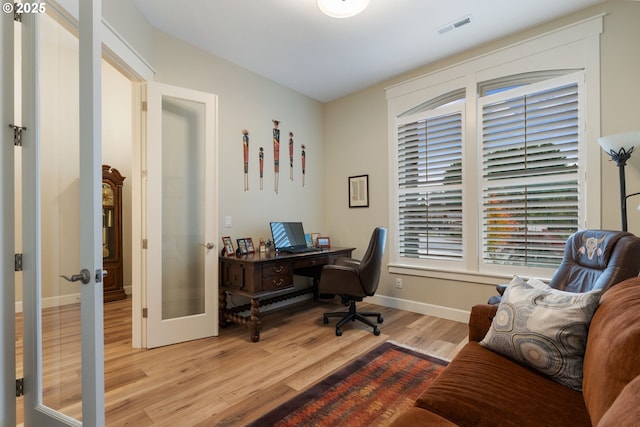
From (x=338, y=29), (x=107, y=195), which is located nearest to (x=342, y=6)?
(x=338, y=29)

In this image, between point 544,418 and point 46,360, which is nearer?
point 544,418

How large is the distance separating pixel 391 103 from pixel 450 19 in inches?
47.1

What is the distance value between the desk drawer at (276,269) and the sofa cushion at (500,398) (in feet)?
6.08

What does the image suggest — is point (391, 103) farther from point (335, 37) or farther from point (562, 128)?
point (562, 128)

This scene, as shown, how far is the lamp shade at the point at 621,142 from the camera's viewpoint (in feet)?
6.71

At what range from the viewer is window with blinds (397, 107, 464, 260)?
3301 millimetres

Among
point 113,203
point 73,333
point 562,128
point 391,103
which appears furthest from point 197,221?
point 562,128

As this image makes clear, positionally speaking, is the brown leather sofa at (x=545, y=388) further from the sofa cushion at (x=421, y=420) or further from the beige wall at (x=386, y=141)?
the beige wall at (x=386, y=141)

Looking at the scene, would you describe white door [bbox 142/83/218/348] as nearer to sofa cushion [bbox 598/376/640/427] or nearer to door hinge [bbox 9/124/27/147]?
door hinge [bbox 9/124/27/147]

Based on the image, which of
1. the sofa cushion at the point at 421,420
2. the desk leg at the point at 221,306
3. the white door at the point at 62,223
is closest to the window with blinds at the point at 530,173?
the sofa cushion at the point at 421,420

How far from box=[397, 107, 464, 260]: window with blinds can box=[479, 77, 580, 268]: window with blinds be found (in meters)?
0.27

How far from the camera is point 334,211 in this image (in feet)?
14.3

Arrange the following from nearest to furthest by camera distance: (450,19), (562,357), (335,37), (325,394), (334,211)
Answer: (562,357) < (325,394) < (450,19) < (335,37) < (334,211)

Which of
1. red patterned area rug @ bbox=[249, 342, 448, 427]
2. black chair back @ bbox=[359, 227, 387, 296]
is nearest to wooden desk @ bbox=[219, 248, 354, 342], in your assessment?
black chair back @ bbox=[359, 227, 387, 296]
